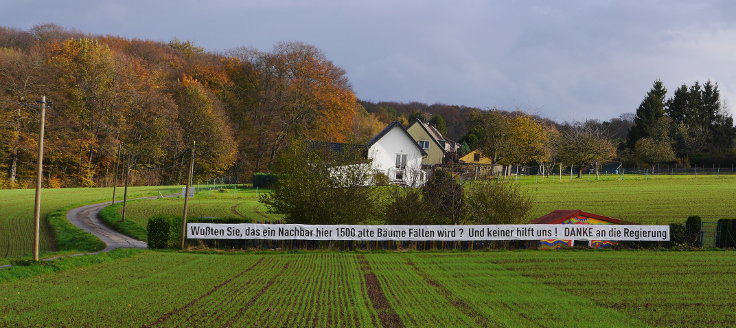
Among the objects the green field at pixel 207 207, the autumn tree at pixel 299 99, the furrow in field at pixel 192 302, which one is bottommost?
the furrow in field at pixel 192 302

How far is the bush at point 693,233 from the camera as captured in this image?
29.0 m

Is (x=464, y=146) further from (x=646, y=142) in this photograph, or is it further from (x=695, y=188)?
(x=695, y=188)

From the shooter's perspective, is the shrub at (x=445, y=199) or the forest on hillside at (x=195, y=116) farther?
the forest on hillside at (x=195, y=116)

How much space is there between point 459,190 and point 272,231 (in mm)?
11238

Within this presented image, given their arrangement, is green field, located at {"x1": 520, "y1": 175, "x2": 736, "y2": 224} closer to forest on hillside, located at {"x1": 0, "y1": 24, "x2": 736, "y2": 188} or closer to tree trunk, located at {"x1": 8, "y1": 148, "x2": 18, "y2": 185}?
forest on hillside, located at {"x1": 0, "y1": 24, "x2": 736, "y2": 188}

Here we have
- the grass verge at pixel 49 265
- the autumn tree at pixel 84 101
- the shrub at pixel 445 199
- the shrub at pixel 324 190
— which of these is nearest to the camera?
the grass verge at pixel 49 265

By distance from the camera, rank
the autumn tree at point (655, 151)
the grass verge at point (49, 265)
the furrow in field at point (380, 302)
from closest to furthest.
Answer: the furrow in field at point (380, 302) → the grass verge at point (49, 265) → the autumn tree at point (655, 151)

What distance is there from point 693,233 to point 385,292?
19867 millimetres

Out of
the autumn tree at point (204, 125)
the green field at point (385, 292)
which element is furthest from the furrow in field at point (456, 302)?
the autumn tree at point (204, 125)

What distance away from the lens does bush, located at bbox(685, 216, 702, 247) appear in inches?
1141

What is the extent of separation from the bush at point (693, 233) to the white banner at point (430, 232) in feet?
3.89

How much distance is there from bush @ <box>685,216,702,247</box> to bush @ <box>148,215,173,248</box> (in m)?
26.1

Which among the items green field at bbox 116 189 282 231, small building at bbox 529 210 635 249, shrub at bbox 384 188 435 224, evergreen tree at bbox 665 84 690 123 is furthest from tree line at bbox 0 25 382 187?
evergreen tree at bbox 665 84 690 123

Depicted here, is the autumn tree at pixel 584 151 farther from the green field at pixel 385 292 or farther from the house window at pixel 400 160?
the green field at pixel 385 292
